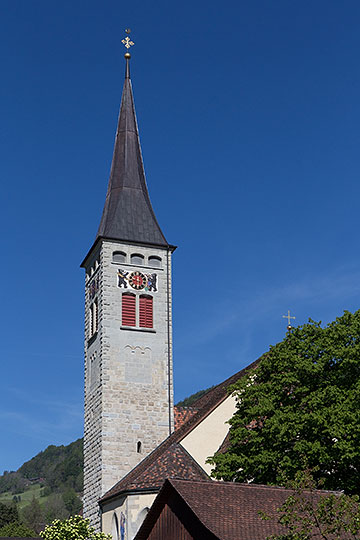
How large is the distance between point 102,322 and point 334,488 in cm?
1864

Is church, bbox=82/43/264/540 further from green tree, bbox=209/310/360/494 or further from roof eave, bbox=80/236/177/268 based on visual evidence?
green tree, bbox=209/310/360/494

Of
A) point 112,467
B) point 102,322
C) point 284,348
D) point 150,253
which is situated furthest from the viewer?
point 150,253

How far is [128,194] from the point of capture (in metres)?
48.7

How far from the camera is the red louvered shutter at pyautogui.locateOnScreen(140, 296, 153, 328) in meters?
44.4

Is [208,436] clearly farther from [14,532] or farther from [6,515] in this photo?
[6,515]

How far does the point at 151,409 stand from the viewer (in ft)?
140

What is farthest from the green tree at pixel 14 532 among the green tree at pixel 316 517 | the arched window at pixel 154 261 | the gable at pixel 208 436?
the green tree at pixel 316 517

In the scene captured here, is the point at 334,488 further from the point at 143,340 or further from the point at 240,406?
the point at 143,340

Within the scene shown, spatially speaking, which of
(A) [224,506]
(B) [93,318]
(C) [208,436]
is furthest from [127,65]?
(A) [224,506]

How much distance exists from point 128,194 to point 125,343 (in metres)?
10.2

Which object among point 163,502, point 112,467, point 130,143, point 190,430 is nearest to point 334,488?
point 163,502

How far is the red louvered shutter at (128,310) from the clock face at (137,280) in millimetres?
638

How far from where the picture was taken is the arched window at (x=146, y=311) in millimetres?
44375

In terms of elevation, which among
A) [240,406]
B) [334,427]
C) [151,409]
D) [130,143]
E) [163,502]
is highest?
[130,143]
